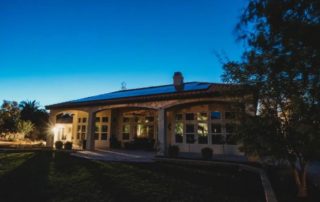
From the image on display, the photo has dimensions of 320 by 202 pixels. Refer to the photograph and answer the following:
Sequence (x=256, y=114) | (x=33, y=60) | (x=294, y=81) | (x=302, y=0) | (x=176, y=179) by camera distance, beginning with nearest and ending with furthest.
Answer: (x=302, y=0) → (x=294, y=81) → (x=256, y=114) → (x=176, y=179) → (x=33, y=60)

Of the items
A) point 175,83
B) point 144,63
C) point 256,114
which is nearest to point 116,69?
point 144,63

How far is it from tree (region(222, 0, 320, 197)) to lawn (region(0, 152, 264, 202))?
5.61ft

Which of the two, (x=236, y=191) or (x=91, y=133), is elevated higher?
(x=91, y=133)

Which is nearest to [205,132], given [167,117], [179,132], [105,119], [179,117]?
[179,132]

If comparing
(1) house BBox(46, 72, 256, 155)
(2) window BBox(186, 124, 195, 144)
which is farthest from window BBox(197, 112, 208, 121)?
(2) window BBox(186, 124, 195, 144)

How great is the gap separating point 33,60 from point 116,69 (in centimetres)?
775

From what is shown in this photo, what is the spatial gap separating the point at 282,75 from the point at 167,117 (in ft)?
38.5

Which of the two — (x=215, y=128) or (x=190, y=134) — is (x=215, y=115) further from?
(x=190, y=134)

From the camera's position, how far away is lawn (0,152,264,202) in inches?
205

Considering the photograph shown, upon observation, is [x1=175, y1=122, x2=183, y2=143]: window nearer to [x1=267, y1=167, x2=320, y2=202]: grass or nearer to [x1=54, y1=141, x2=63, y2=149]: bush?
[x1=267, y1=167, x2=320, y2=202]: grass

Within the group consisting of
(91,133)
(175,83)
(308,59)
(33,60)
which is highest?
(33,60)

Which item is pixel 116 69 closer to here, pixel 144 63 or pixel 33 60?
pixel 144 63

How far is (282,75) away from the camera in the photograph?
494cm

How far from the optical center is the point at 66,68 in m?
20.9
